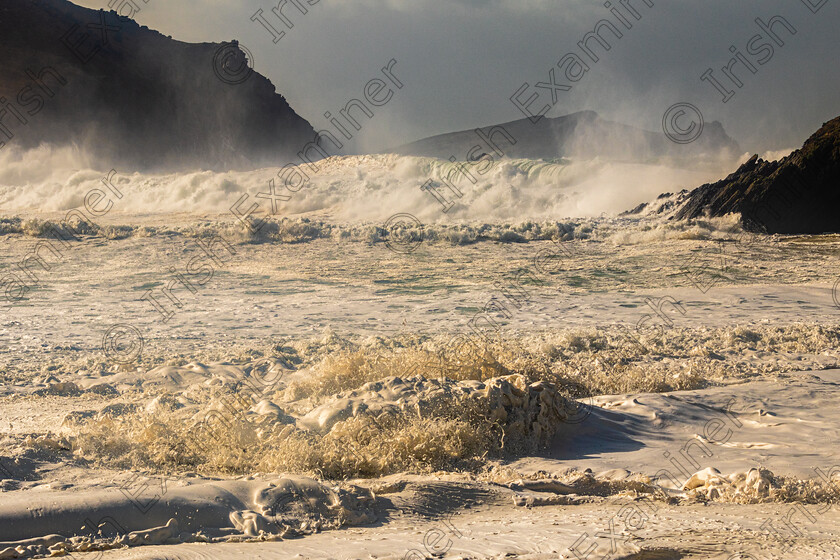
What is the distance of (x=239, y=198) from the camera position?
25.5 metres

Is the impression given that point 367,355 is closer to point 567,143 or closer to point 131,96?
point 567,143

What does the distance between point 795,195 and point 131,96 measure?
4013 centimetres

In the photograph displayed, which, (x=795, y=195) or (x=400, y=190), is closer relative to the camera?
(x=795, y=195)

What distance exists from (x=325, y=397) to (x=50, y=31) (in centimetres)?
4281

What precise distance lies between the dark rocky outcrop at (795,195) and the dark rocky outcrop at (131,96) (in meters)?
34.3

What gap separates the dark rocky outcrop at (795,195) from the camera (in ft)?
63.9

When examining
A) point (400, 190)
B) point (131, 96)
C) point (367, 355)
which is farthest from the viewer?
point (131, 96)

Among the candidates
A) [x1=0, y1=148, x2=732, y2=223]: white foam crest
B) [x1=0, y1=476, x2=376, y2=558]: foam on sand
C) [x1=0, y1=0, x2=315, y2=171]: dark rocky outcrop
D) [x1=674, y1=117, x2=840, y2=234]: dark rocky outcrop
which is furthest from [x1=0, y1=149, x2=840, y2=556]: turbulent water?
[x1=0, y1=0, x2=315, y2=171]: dark rocky outcrop

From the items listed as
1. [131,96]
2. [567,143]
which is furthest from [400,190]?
[131,96]

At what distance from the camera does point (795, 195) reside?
64.5 feet

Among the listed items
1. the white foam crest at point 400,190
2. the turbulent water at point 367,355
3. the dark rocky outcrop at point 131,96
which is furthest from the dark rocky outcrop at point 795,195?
the dark rocky outcrop at point 131,96

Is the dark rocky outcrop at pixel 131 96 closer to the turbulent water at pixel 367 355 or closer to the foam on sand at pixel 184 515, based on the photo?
the turbulent water at pixel 367 355

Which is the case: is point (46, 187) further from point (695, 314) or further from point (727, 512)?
point (727, 512)

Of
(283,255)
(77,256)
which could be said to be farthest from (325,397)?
(77,256)
